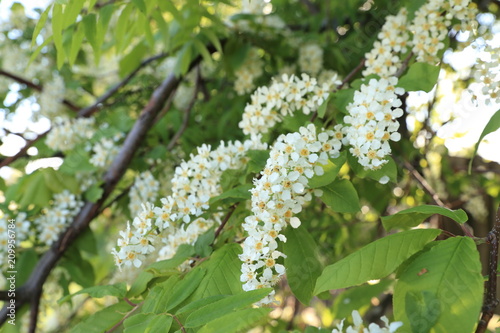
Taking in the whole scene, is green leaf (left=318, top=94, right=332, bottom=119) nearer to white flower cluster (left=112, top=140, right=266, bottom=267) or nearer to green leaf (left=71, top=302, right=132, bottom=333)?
white flower cluster (left=112, top=140, right=266, bottom=267)

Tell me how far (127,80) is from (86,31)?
715mm

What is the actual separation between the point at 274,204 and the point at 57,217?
0.96 m

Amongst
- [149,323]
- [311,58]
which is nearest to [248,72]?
[311,58]

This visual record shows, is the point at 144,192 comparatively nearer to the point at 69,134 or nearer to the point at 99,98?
the point at 69,134

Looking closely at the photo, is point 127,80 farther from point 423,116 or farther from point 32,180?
point 423,116

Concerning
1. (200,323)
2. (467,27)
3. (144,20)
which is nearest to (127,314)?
(200,323)

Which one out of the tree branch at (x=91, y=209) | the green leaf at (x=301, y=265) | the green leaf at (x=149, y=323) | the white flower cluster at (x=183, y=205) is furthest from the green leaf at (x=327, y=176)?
the tree branch at (x=91, y=209)

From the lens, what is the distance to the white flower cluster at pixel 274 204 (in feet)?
2.68

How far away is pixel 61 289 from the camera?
170cm

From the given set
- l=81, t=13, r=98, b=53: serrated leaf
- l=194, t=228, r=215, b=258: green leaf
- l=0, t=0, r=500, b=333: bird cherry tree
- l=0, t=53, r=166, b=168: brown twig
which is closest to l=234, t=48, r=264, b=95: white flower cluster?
l=0, t=0, r=500, b=333: bird cherry tree

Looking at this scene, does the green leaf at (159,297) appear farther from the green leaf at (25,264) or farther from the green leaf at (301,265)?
the green leaf at (25,264)

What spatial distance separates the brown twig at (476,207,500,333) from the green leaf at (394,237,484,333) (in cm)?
5

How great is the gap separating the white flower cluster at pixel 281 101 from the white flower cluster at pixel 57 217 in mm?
694

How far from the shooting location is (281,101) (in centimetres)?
117
